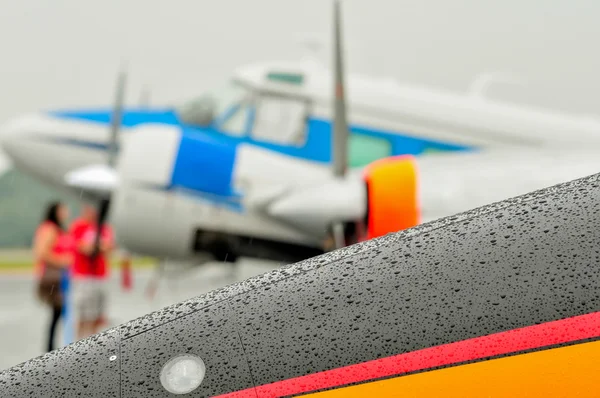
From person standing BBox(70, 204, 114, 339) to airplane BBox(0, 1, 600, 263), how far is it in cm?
71

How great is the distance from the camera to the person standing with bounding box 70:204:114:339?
6.34 m

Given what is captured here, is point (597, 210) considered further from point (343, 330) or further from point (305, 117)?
point (305, 117)

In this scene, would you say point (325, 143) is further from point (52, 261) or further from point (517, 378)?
point (517, 378)

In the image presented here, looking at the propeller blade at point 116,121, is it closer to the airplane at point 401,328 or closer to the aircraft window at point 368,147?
the aircraft window at point 368,147

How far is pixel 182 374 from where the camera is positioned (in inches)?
50.4

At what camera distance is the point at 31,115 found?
10102 mm

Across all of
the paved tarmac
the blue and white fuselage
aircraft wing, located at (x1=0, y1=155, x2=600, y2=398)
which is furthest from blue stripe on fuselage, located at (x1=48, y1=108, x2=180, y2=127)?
aircraft wing, located at (x1=0, y1=155, x2=600, y2=398)

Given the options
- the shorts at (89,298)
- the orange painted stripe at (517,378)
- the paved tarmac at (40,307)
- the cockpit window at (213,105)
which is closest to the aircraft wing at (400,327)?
the orange painted stripe at (517,378)

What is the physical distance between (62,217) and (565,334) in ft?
20.3

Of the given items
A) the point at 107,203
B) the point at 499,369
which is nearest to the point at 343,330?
the point at 499,369

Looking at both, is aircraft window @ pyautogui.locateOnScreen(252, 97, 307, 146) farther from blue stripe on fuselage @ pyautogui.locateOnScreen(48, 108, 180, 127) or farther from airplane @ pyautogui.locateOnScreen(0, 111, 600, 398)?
airplane @ pyautogui.locateOnScreen(0, 111, 600, 398)

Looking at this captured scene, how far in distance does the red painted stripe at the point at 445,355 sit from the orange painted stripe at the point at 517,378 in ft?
0.05

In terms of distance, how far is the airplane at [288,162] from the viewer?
5.45 metres

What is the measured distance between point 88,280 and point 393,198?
322 centimetres
